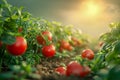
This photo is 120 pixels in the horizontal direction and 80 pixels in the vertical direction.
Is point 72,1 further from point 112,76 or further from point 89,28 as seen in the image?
point 112,76

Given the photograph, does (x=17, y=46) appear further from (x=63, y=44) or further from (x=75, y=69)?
(x=63, y=44)

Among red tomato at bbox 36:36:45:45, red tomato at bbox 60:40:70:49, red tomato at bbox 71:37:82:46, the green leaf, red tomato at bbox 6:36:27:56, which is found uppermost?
red tomato at bbox 71:37:82:46

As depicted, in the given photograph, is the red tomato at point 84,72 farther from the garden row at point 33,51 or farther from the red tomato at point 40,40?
the red tomato at point 40,40

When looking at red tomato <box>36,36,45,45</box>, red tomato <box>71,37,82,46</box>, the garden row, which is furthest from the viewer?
red tomato <box>71,37,82,46</box>

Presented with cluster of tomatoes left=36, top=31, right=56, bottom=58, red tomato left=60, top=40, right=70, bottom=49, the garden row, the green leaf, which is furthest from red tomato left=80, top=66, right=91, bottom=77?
red tomato left=60, top=40, right=70, bottom=49

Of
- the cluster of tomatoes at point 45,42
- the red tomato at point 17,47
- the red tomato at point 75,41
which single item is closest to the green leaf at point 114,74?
the red tomato at point 17,47

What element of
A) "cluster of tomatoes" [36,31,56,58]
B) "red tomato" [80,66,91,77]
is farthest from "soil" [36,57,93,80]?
"cluster of tomatoes" [36,31,56,58]

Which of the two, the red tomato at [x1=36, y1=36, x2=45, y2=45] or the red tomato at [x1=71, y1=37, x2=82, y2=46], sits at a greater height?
the red tomato at [x1=71, y1=37, x2=82, y2=46]

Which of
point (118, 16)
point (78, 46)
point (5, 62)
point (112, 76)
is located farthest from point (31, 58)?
point (118, 16)

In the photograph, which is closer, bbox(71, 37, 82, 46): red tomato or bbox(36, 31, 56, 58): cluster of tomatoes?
bbox(36, 31, 56, 58): cluster of tomatoes

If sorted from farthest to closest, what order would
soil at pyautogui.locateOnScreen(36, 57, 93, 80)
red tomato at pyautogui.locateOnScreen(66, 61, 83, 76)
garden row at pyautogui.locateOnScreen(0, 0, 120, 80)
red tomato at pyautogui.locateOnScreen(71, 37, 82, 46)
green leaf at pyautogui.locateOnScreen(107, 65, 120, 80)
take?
red tomato at pyautogui.locateOnScreen(71, 37, 82, 46) → red tomato at pyautogui.locateOnScreen(66, 61, 83, 76) → soil at pyautogui.locateOnScreen(36, 57, 93, 80) → garden row at pyautogui.locateOnScreen(0, 0, 120, 80) → green leaf at pyautogui.locateOnScreen(107, 65, 120, 80)

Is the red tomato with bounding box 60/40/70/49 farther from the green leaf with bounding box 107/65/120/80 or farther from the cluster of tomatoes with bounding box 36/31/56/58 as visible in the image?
the green leaf with bounding box 107/65/120/80
